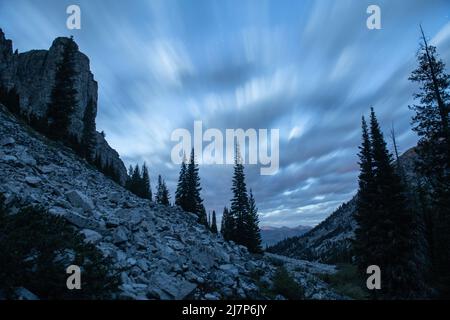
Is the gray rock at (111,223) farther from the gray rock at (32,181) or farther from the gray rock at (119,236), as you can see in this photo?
the gray rock at (32,181)

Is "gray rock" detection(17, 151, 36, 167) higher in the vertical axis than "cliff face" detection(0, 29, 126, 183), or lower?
lower

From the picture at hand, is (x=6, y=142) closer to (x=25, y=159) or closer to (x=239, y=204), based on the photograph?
(x=25, y=159)

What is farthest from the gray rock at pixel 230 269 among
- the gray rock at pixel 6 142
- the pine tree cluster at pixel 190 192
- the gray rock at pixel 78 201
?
the pine tree cluster at pixel 190 192

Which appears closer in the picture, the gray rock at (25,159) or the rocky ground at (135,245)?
the rocky ground at (135,245)

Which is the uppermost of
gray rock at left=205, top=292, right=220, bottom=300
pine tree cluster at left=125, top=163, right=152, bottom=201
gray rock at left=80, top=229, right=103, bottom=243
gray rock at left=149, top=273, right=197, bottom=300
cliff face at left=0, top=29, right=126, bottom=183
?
cliff face at left=0, top=29, right=126, bottom=183

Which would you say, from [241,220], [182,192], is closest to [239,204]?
[241,220]

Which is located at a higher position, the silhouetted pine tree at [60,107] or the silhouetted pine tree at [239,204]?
the silhouetted pine tree at [60,107]

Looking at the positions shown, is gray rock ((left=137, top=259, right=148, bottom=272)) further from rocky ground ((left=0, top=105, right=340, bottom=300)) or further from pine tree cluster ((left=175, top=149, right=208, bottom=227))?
pine tree cluster ((left=175, top=149, right=208, bottom=227))

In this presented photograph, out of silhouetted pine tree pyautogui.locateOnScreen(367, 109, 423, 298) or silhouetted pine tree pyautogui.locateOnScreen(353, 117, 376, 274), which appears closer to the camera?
silhouetted pine tree pyautogui.locateOnScreen(367, 109, 423, 298)

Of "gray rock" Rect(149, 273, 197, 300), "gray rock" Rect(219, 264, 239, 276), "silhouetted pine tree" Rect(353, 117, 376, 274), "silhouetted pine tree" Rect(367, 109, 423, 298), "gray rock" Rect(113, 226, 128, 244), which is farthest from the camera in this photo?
"silhouetted pine tree" Rect(353, 117, 376, 274)

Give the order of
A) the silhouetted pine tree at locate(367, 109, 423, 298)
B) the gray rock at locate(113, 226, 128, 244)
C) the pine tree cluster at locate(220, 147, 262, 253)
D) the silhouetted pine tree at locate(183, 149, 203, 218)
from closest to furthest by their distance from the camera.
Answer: the gray rock at locate(113, 226, 128, 244) < the silhouetted pine tree at locate(367, 109, 423, 298) < the pine tree cluster at locate(220, 147, 262, 253) < the silhouetted pine tree at locate(183, 149, 203, 218)

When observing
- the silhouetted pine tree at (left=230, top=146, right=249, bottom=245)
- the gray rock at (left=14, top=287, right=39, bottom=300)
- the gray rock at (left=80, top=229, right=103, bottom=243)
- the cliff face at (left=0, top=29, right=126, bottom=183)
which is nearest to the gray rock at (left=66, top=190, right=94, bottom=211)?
the gray rock at (left=80, top=229, right=103, bottom=243)
